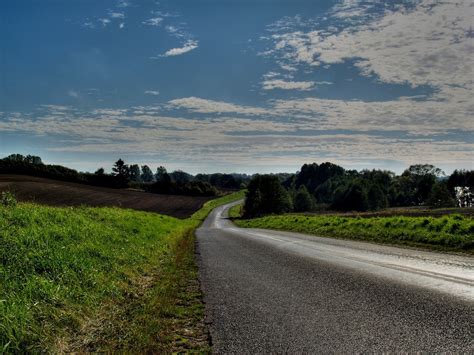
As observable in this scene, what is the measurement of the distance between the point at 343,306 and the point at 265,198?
305 ft

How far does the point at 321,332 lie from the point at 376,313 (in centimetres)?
135

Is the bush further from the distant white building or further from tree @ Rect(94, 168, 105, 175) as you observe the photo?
the distant white building

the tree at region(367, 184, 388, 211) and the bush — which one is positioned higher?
the bush

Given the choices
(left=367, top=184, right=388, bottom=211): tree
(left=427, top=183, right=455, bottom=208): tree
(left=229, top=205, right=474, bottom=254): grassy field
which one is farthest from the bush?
(left=427, top=183, right=455, bottom=208): tree

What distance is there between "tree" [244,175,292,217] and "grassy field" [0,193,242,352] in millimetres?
85331

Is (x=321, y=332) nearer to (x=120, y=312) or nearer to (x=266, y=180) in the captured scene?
(x=120, y=312)

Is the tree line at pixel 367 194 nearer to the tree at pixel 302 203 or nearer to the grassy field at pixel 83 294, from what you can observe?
the tree at pixel 302 203

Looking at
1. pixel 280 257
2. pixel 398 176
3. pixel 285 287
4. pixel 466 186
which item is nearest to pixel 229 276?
pixel 285 287

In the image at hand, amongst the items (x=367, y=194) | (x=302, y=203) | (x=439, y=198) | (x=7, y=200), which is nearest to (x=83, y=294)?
(x=7, y=200)

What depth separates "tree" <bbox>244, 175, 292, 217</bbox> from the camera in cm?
9806

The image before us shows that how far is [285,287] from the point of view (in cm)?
861

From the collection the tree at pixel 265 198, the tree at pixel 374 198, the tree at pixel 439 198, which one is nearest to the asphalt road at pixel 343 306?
the tree at pixel 265 198

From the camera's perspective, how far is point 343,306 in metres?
6.77

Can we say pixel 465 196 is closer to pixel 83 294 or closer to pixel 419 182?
pixel 419 182
